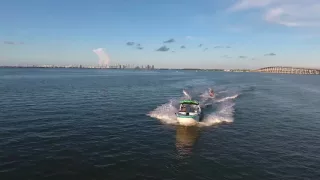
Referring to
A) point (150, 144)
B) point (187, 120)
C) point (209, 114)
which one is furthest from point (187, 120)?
point (209, 114)

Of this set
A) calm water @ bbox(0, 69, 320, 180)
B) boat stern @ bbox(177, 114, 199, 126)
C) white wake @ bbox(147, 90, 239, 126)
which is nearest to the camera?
calm water @ bbox(0, 69, 320, 180)

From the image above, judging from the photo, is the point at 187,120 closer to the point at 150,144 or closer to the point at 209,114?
the point at 150,144

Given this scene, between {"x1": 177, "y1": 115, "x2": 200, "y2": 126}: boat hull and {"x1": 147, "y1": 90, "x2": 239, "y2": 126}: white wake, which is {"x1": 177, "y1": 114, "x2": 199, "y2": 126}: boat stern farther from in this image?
{"x1": 147, "y1": 90, "x2": 239, "y2": 126}: white wake

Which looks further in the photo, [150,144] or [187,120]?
[187,120]

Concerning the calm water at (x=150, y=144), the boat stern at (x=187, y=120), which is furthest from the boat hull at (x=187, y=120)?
the calm water at (x=150, y=144)

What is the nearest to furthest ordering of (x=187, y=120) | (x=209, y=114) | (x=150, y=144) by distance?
(x=150, y=144) → (x=187, y=120) → (x=209, y=114)

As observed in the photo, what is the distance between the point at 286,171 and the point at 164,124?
76.0ft

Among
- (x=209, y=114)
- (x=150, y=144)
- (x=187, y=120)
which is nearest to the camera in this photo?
(x=150, y=144)

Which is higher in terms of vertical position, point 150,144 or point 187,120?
point 187,120

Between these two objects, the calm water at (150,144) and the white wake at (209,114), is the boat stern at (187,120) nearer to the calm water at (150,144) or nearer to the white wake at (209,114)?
the calm water at (150,144)

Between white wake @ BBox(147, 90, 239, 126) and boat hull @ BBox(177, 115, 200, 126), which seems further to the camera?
white wake @ BBox(147, 90, 239, 126)

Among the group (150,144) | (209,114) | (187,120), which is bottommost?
(150,144)

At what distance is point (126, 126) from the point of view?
48.3 m

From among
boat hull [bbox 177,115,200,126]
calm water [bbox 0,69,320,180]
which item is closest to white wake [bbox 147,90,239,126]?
calm water [bbox 0,69,320,180]
